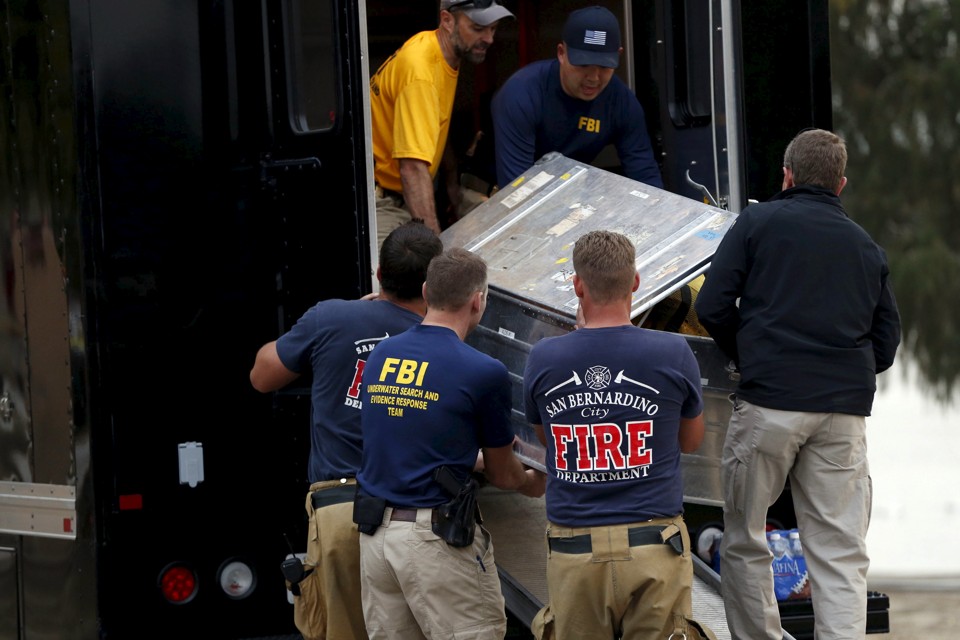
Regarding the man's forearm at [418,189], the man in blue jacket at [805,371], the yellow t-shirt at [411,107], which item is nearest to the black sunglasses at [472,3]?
the yellow t-shirt at [411,107]

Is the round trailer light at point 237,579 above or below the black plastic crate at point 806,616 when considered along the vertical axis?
above

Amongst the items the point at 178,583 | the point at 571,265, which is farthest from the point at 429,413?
the point at 178,583

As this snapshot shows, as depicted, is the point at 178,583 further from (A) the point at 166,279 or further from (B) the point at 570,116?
(B) the point at 570,116

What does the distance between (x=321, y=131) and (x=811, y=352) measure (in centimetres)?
157

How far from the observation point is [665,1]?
16.3 feet

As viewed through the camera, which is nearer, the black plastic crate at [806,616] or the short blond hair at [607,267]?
the short blond hair at [607,267]

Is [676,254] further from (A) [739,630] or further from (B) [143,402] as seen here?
(B) [143,402]

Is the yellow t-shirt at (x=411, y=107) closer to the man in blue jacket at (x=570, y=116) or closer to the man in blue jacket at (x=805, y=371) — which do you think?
the man in blue jacket at (x=570, y=116)

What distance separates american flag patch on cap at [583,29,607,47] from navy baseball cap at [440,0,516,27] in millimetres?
305

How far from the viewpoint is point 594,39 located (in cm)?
467

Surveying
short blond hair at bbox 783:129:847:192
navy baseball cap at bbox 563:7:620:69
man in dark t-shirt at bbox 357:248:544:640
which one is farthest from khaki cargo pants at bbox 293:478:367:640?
navy baseball cap at bbox 563:7:620:69

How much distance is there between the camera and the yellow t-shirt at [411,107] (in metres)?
4.64

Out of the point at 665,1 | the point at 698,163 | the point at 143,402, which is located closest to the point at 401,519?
the point at 143,402

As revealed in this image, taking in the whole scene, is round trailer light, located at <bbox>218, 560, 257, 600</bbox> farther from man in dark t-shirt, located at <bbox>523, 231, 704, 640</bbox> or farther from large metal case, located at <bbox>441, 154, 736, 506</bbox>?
man in dark t-shirt, located at <bbox>523, 231, 704, 640</bbox>
